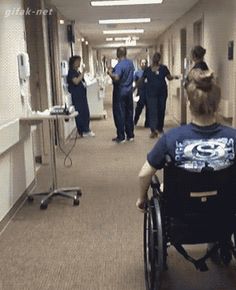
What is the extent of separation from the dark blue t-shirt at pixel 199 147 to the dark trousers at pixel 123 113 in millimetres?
4449

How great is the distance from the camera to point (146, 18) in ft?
27.8

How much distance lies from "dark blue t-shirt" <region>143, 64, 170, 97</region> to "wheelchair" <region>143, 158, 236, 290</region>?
4.89 meters

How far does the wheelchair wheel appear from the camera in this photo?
6.18 feet

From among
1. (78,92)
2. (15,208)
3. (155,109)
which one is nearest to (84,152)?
(78,92)

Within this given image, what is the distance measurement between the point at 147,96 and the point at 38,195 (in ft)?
11.5

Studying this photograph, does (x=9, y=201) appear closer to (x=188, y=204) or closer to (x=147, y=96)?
(x=188, y=204)

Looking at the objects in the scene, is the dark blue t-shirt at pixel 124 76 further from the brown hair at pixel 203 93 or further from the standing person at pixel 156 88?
the brown hair at pixel 203 93

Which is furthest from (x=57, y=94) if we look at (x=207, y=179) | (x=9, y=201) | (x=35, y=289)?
(x=207, y=179)

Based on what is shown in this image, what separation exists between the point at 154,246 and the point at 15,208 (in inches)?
72.4

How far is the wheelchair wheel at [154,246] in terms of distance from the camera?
1.88m

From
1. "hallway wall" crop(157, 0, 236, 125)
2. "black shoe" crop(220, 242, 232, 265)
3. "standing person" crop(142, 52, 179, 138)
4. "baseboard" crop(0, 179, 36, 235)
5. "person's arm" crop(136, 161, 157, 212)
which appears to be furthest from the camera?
"standing person" crop(142, 52, 179, 138)

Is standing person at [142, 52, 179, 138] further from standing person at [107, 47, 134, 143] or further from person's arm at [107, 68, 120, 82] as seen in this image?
person's arm at [107, 68, 120, 82]

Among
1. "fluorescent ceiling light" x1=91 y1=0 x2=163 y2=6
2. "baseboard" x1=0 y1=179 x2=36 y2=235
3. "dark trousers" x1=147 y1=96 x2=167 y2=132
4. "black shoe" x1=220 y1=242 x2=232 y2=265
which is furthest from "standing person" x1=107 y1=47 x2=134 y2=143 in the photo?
"black shoe" x1=220 y1=242 x2=232 y2=265

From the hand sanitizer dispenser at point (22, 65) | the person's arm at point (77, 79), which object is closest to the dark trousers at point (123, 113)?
the person's arm at point (77, 79)
